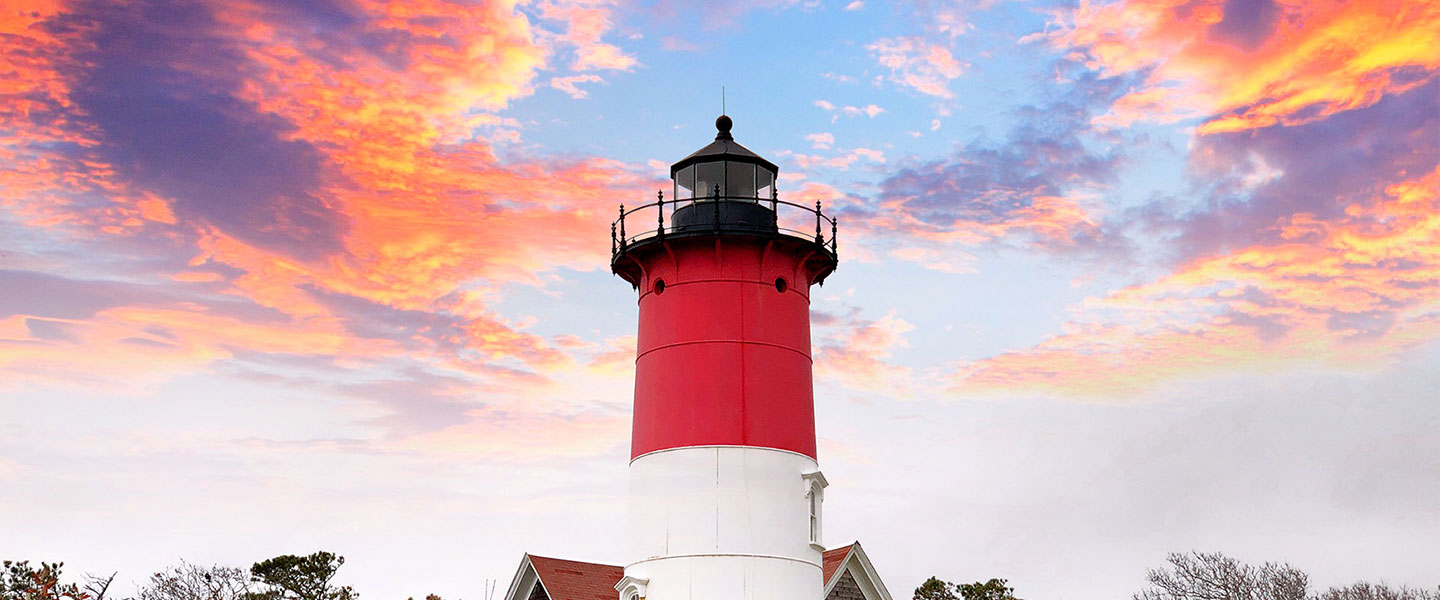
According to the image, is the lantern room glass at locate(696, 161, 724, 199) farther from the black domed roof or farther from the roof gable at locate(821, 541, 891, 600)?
the roof gable at locate(821, 541, 891, 600)

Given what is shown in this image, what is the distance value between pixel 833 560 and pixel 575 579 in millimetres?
5870

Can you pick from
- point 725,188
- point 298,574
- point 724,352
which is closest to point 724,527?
point 724,352

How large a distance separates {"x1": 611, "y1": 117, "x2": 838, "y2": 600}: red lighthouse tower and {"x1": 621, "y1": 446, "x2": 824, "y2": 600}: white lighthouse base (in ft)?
0.07

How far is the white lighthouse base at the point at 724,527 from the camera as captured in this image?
24.4 meters

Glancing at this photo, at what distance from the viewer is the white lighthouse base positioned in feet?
80.1

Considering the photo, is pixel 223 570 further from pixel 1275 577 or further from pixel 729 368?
pixel 1275 577

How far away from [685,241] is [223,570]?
95.8 feet

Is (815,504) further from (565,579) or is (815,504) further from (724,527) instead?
(565,579)

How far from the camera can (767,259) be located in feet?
86.2

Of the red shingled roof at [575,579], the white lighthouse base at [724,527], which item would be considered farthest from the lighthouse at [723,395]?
the red shingled roof at [575,579]

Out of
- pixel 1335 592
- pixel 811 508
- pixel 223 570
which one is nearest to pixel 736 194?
pixel 811 508

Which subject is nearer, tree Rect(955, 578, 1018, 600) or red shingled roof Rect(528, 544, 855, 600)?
red shingled roof Rect(528, 544, 855, 600)

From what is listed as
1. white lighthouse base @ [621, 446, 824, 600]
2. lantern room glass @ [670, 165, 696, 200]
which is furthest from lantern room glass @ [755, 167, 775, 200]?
white lighthouse base @ [621, 446, 824, 600]

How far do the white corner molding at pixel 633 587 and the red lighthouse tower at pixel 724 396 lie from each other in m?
0.03
